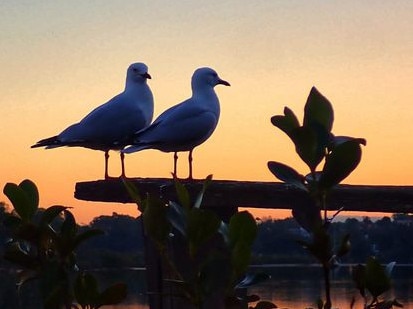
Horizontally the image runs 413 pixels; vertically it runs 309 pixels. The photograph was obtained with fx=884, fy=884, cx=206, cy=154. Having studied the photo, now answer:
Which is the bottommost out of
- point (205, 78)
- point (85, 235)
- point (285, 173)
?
point (85, 235)

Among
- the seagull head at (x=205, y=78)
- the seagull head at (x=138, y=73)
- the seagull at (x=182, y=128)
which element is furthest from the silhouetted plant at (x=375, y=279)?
the seagull head at (x=138, y=73)

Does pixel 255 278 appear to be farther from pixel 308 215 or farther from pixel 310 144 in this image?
pixel 310 144

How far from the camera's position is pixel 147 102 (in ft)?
24.2

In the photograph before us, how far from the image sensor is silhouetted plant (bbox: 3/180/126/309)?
1483 millimetres

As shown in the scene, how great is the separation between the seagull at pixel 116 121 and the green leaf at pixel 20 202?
5260 mm

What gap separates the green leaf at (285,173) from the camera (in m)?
1.33

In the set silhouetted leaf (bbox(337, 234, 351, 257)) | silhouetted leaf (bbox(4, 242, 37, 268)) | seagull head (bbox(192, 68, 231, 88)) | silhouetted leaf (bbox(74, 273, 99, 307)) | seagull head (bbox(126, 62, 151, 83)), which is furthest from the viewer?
seagull head (bbox(126, 62, 151, 83))

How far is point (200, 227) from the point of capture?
127 centimetres

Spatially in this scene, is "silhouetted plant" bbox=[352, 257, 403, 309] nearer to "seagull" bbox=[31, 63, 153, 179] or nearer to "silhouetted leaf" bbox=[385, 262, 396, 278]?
"silhouetted leaf" bbox=[385, 262, 396, 278]

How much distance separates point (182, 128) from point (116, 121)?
0.81 m

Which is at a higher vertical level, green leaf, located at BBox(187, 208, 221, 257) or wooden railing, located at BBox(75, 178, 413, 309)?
green leaf, located at BBox(187, 208, 221, 257)

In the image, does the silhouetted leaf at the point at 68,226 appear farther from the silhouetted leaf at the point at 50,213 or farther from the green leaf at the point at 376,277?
the green leaf at the point at 376,277

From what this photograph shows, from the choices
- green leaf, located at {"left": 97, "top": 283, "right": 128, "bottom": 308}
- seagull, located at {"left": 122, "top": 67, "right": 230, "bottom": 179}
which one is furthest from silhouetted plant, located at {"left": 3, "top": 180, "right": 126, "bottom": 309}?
seagull, located at {"left": 122, "top": 67, "right": 230, "bottom": 179}

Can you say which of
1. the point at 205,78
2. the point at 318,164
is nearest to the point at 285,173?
the point at 318,164
